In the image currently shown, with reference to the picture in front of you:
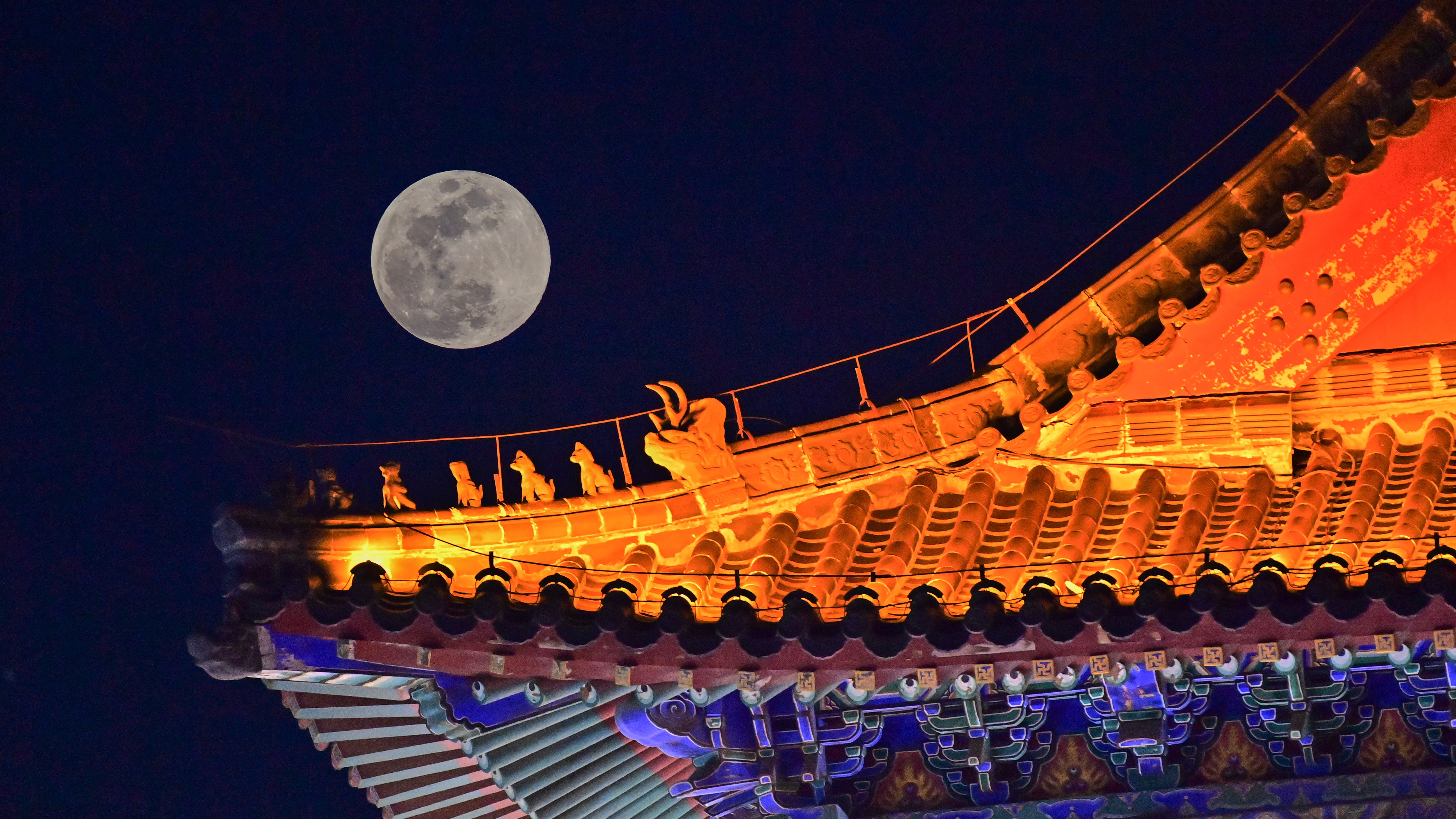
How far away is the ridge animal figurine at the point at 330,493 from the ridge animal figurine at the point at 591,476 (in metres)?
0.72

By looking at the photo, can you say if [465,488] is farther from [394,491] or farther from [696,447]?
[696,447]

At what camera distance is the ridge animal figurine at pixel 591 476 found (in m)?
4.56

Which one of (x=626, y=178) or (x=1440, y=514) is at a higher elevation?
(x=626, y=178)

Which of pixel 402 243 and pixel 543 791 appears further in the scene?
pixel 402 243

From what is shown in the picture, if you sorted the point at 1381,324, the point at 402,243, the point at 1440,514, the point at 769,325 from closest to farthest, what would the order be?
1. the point at 1440,514
2. the point at 1381,324
3. the point at 402,243
4. the point at 769,325

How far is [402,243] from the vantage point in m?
5.55

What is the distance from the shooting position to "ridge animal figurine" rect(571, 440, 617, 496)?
15.0 ft

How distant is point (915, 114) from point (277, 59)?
2721 mm

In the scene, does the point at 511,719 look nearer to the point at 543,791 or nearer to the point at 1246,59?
the point at 543,791

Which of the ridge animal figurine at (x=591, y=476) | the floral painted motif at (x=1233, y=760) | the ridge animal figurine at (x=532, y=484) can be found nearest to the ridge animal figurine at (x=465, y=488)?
the ridge animal figurine at (x=532, y=484)

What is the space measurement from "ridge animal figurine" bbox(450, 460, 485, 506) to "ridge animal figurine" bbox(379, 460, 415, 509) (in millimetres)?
173

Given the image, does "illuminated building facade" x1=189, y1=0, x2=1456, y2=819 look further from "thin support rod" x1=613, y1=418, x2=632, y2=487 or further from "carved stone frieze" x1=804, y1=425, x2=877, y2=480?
"thin support rod" x1=613, y1=418, x2=632, y2=487

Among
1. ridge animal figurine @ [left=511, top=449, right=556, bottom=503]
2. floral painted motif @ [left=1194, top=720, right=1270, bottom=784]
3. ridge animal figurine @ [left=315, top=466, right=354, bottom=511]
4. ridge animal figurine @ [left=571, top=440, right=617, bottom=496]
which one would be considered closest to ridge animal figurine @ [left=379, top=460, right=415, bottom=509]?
ridge animal figurine @ [left=315, top=466, right=354, bottom=511]

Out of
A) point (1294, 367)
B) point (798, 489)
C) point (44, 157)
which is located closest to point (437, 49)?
point (44, 157)
